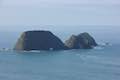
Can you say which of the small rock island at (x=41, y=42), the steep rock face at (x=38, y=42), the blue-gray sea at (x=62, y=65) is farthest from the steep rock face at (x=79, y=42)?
the steep rock face at (x=38, y=42)

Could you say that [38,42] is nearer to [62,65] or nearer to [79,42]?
[79,42]

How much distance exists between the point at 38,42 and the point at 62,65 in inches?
1043

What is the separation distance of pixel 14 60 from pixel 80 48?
23.4 metres

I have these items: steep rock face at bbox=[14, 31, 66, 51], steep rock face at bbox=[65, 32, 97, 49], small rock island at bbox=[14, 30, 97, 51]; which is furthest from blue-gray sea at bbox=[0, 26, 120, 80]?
steep rock face at bbox=[14, 31, 66, 51]

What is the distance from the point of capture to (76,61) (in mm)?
95938

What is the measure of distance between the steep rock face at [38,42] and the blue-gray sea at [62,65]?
3.36 m

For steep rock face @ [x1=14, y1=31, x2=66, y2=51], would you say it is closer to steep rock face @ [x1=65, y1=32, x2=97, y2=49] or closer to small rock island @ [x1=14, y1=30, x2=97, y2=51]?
small rock island @ [x1=14, y1=30, x2=97, y2=51]

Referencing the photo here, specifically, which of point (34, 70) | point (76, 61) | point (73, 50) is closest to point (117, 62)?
point (76, 61)

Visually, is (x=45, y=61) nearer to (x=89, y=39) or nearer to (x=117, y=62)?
(x=117, y=62)

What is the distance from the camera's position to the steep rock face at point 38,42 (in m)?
116

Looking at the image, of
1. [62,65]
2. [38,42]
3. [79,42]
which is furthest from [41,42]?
[62,65]

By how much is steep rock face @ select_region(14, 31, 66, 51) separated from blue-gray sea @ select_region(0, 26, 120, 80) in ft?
11.0

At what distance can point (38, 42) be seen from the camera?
384 feet

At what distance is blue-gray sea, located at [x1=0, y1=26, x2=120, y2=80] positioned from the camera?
76.2 m
